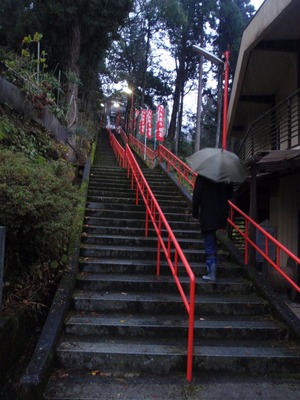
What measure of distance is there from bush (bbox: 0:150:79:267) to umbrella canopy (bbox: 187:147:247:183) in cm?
186

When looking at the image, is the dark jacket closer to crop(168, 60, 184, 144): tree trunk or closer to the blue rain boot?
the blue rain boot

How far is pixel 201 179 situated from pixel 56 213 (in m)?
2.03

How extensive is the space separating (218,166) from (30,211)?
8.29ft

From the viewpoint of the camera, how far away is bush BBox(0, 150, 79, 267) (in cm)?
363

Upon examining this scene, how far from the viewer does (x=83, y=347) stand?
361 cm

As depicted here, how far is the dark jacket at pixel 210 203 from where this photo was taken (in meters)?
4.90

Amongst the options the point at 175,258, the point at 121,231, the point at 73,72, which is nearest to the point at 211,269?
the point at 175,258


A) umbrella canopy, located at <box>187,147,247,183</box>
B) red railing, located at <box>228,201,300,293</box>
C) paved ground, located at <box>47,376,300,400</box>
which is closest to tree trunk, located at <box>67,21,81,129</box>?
red railing, located at <box>228,201,300,293</box>

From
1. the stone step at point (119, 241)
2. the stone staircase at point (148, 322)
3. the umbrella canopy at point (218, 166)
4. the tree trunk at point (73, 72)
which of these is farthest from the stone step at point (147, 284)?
the tree trunk at point (73, 72)

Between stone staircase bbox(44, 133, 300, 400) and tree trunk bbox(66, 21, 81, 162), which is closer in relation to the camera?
stone staircase bbox(44, 133, 300, 400)

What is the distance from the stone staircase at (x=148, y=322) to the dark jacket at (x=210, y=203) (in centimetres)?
85

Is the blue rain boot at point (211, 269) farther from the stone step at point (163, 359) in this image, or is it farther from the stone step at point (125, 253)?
the stone step at point (163, 359)

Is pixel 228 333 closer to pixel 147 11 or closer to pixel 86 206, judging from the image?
pixel 86 206

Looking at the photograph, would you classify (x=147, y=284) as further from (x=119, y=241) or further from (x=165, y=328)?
(x=119, y=241)
